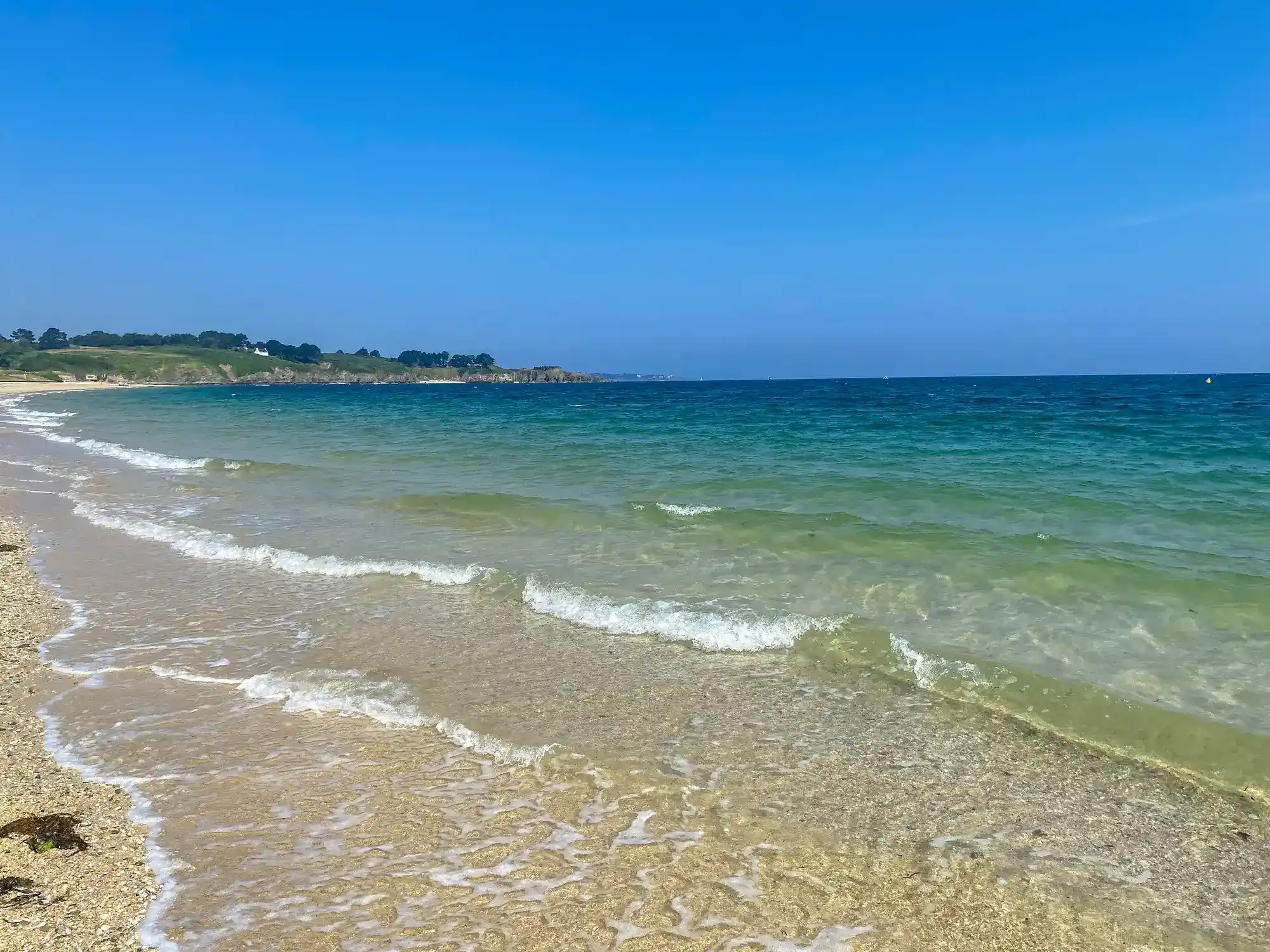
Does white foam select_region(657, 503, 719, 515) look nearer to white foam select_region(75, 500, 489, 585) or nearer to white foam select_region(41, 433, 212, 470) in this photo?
white foam select_region(75, 500, 489, 585)

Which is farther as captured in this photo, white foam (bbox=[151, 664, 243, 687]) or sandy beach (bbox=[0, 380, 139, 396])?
sandy beach (bbox=[0, 380, 139, 396])

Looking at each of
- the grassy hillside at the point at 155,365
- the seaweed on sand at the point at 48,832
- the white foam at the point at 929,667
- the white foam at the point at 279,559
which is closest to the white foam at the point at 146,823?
the seaweed on sand at the point at 48,832

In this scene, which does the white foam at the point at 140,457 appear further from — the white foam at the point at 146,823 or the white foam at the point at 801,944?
the white foam at the point at 801,944

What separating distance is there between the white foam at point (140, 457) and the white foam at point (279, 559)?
9975mm

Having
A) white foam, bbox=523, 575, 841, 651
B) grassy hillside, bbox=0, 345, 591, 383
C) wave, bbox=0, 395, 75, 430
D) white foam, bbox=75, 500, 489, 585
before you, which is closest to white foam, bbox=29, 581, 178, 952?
white foam, bbox=75, 500, 489, 585

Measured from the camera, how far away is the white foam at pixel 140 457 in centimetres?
2359

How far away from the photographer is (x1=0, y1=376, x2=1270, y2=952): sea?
3980mm

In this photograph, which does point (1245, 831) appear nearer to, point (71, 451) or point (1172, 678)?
point (1172, 678)

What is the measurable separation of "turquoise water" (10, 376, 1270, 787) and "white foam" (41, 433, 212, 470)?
0.21m

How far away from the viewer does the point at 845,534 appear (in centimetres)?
1213

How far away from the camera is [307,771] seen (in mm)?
5340

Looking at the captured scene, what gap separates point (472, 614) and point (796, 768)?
474 centimetres

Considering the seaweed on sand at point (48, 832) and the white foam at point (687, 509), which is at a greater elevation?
the white foam at point (687, 509)

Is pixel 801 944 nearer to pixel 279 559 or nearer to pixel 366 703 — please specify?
pixel 366 703
